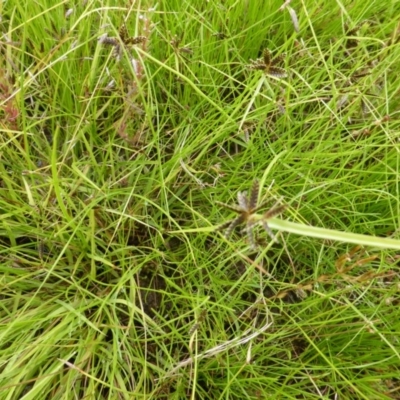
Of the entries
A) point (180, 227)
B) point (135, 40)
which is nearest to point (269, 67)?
point (135, 40)

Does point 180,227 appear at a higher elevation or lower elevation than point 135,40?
lower

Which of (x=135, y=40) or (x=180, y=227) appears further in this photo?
(x=180, y=227)

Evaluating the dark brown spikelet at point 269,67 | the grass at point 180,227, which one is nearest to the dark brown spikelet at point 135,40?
the grass at point 180,227

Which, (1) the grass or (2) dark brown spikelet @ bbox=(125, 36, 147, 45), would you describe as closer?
(2) dark brown spikelet @ bbox=(125, 36, 147, 45)

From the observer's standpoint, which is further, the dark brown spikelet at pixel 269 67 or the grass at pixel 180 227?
the grass at pixel 180 227

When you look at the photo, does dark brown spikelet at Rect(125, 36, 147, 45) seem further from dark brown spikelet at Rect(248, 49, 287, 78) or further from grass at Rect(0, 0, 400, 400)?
dark brown spikelet at Rect(248, 49, 287, 78)

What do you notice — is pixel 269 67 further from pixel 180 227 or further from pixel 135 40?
pixel 180 227

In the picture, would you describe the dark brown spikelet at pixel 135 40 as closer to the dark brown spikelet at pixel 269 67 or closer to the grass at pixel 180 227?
the grass at pixel 180 227

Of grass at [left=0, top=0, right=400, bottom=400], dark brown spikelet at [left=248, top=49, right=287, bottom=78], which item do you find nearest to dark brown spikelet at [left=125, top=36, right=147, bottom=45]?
grass at [left=0, top=0, right=400, bottom=400]
